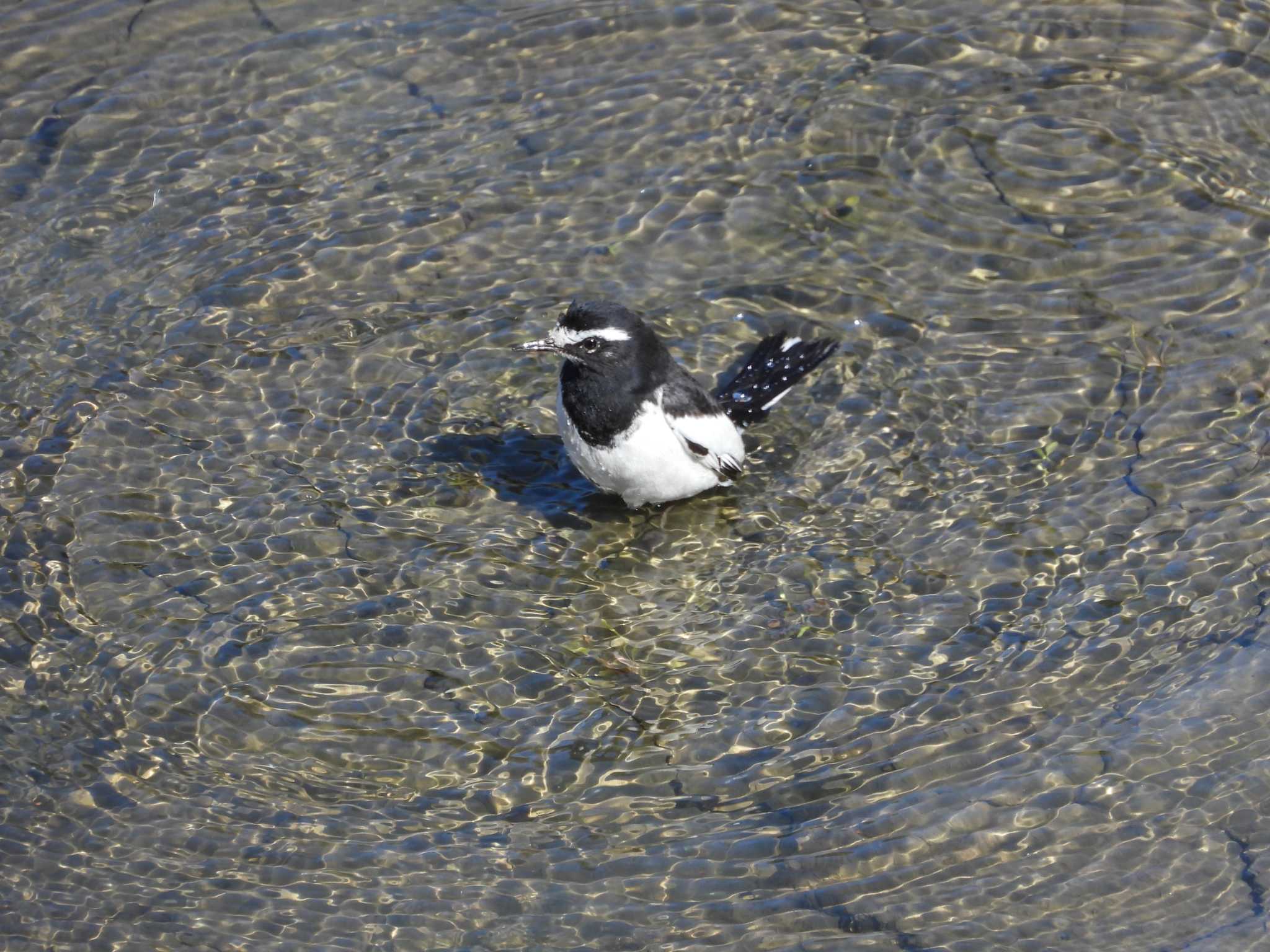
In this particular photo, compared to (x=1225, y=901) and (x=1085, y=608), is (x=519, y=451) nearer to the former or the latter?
(x=1085, y=608)

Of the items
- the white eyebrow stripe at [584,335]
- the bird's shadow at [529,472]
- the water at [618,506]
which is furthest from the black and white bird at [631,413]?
the water at [618,506]

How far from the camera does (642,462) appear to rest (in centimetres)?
708

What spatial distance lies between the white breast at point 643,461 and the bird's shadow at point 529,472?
0.29m

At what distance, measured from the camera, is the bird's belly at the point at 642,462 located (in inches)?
278

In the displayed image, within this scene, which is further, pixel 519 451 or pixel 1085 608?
pixel 519 451

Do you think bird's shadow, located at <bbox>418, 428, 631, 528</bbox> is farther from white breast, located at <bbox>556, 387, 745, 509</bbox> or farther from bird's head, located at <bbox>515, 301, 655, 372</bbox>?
bird's head, located at <bbox>515, 301, 655, 372</bbox>

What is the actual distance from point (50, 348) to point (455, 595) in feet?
9.39

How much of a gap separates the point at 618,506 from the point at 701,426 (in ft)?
2.35

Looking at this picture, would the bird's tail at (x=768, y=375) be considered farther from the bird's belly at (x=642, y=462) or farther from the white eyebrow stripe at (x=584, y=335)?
the white eyebrow stripe at (x=584, y=335)

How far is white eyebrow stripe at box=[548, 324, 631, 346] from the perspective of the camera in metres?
7.07

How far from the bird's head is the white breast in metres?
0.28

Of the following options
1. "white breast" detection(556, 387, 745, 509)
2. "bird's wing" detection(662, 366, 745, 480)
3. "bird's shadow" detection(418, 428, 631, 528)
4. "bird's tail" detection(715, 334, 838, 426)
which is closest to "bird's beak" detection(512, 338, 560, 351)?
"white breast" detection(556, 387, 745, 509)

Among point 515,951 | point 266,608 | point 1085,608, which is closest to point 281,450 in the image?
point 266,608

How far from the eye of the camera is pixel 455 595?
6.74 m
